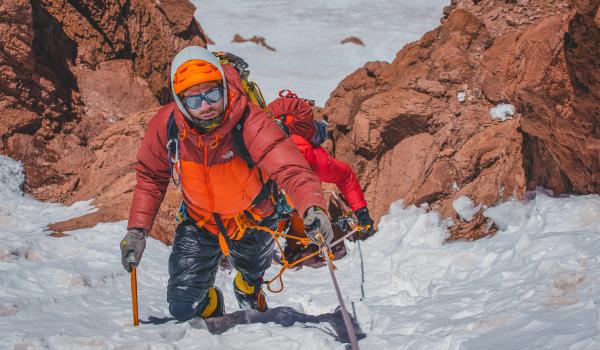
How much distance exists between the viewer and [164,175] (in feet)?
13.0

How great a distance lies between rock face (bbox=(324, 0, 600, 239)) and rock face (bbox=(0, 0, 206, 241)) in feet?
10.6

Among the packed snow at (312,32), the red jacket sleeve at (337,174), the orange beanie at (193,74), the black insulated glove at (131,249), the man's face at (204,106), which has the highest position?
the orange beanie at (193,74)

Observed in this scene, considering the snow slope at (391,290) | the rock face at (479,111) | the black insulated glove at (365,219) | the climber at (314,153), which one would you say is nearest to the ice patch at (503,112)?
the rock face at (479,111)

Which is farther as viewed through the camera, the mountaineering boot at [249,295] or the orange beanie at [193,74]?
the mountaineering boot at [249,295]

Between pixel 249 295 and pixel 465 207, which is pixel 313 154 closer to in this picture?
pixel 465 207

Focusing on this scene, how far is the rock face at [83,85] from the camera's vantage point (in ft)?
27.5

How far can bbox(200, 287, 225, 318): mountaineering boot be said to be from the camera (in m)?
4.20

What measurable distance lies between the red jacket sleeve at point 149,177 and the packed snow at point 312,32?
12.8m

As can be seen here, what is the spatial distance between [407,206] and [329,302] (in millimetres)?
2092

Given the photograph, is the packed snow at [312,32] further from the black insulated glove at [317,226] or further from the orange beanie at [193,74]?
the black insulated glove at [317,226]

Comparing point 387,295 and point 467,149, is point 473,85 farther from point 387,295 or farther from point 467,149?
point 387,295

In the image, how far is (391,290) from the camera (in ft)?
16.7

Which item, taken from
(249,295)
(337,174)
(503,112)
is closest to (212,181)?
(249,295)

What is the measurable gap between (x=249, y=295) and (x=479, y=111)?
382 cm
